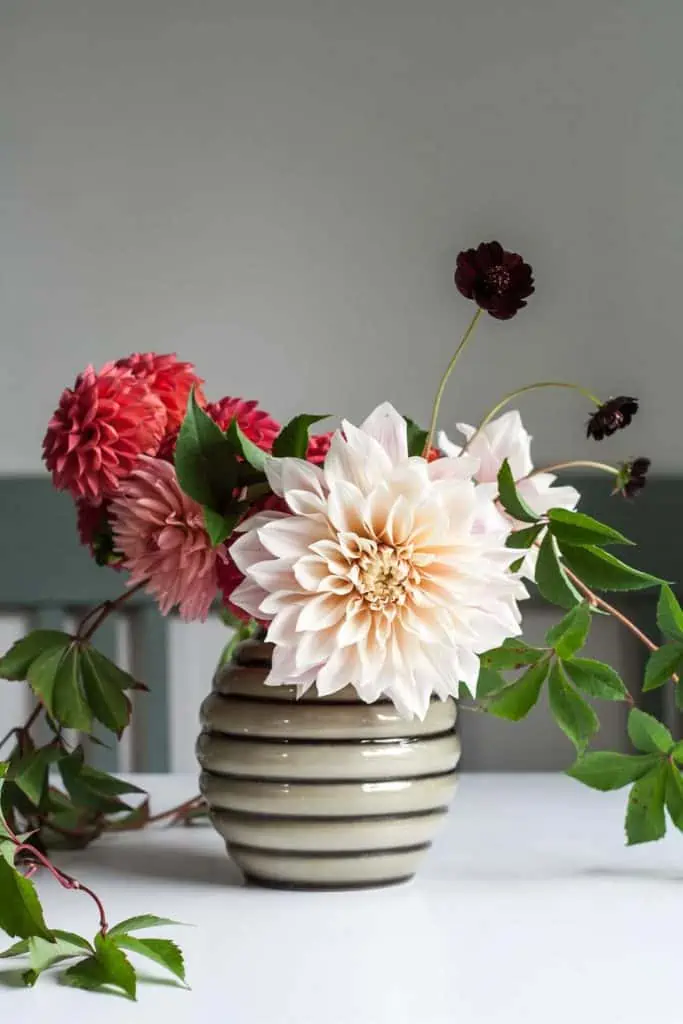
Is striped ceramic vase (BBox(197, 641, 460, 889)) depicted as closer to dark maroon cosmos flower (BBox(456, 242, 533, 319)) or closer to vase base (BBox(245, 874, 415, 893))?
vase base (BBox(245, 874, 415, 893))

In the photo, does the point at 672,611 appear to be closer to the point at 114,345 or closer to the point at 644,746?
the point at 644,746

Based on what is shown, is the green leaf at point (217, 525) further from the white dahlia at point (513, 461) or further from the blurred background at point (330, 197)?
the blurred background at point (330, 197)

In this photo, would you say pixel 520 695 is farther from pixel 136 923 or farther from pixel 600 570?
pixel 136 923

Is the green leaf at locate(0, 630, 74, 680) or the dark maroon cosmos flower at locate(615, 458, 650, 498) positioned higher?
the dark maroon cosmos flower at locate(615, 458, 650, 498)

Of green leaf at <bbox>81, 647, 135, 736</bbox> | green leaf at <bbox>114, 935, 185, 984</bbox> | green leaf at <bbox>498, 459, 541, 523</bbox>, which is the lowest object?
green leaf at <bbox>114, 935, 185, 984</bbox>

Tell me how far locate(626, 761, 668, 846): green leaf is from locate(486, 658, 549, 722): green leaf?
0.20 ft

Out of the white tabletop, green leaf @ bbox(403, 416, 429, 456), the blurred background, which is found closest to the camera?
the white tabletop

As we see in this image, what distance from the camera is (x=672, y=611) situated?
515 millimetres

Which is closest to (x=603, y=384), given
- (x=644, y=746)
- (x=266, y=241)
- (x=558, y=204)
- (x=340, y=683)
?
(x=558, y=204)

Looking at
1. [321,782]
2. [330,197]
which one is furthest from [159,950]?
[330,197]

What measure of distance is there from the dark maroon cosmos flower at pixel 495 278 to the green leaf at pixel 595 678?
6.1 inches

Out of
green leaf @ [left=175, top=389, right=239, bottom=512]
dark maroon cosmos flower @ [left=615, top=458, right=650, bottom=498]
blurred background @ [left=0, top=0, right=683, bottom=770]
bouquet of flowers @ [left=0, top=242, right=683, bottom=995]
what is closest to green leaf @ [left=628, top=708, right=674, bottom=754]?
bouquet of flowers @ [left=0, top=242, right=683, bottom=995]

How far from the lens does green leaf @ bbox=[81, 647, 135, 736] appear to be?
0.57 m

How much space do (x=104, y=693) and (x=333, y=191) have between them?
71 centimetres
